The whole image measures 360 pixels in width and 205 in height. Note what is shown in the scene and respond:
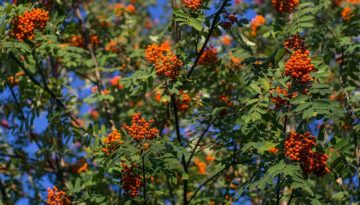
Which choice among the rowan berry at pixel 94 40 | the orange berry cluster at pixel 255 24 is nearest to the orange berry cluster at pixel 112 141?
the rowan berry at pixel 94 40

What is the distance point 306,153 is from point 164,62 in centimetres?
141

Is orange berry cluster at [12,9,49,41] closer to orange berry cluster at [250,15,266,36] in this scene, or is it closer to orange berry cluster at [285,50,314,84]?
orange berry cluster at [285,50,314,84]

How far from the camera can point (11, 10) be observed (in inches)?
219

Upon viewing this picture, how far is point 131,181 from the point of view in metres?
4.89

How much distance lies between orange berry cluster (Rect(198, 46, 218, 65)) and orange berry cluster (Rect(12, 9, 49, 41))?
1890 millimetres

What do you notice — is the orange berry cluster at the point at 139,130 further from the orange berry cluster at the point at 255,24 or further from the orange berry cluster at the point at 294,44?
the orange berry cluster at the point at 255,24

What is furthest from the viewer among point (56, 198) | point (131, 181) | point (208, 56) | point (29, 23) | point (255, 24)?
point (255, 24)

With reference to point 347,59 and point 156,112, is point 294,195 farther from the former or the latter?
point 156,112

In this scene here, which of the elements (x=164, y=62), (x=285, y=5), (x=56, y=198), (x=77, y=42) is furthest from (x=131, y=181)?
(x=77, y=42)

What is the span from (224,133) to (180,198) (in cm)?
A: 195

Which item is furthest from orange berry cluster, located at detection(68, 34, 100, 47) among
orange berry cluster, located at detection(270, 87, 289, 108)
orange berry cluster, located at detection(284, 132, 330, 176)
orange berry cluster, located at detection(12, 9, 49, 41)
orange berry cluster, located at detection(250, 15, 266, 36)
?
orange berry cluster, located at detection(284, 132, 330, 176)

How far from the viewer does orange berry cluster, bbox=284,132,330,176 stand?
4.23 metres

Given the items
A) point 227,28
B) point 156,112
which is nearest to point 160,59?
point 227,28

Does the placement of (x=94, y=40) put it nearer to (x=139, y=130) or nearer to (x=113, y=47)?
(x=113, y=47)
